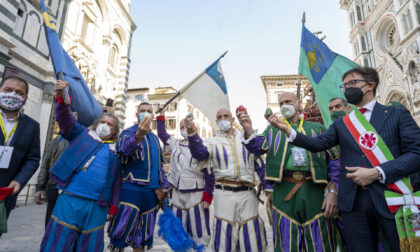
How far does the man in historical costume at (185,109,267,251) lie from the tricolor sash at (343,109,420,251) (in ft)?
5.40

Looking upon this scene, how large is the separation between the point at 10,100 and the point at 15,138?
433 mm

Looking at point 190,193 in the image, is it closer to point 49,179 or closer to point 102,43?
point 49,179

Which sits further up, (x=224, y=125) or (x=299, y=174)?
(x=224, y=125)

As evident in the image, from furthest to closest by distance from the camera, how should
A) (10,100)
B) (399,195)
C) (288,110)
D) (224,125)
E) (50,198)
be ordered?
(50,198), (224,125), (288,110), (10,100), (399,195)

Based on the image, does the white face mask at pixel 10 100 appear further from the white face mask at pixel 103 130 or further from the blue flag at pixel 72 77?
the white face mask at pixel 103 130

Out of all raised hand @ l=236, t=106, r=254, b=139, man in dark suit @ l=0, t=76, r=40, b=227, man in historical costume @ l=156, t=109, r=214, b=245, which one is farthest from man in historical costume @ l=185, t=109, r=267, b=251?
man in dark suit @ l=0, t=76, r=40, b=227

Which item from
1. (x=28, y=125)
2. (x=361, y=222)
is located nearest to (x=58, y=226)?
(x=28, y=125)

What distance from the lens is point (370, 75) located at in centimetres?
246

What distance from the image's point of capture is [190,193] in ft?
16.1

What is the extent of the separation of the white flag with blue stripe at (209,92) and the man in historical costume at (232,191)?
69 centimetres

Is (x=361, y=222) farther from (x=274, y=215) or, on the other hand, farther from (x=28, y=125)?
(x=28, y=125)

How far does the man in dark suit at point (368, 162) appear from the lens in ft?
6.49

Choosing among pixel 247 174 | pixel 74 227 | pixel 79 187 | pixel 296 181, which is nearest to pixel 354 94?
pixel 296 181

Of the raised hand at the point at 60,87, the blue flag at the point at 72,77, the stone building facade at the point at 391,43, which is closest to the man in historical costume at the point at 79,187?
the raised hand at the point at 60,87
